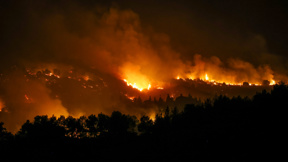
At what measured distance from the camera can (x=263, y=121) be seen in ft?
179

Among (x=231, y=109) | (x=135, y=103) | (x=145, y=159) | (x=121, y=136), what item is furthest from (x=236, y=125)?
(x=135, y=103)

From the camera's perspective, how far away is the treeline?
160 ft

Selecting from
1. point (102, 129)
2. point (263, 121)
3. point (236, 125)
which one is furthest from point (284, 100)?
point (102, 129)

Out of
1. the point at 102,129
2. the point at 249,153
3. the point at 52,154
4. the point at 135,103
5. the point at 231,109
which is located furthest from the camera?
the point at 135,103

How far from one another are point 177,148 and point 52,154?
88.9 feet

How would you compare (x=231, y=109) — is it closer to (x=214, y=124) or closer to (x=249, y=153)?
(x=214, y=124)

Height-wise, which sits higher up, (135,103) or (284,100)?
(135,103)

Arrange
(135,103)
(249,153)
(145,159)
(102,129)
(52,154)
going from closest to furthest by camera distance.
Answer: (249,153), (145,159), (52,154), (102,129), (135,103)

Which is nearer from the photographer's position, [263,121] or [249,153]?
[249,153]

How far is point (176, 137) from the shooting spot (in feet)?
197

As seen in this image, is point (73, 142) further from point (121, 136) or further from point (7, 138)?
point (7, 138)

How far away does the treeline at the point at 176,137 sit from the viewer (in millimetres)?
48688

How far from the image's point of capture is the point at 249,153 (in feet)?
150

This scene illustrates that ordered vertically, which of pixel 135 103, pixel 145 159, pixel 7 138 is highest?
pixel 135 103
